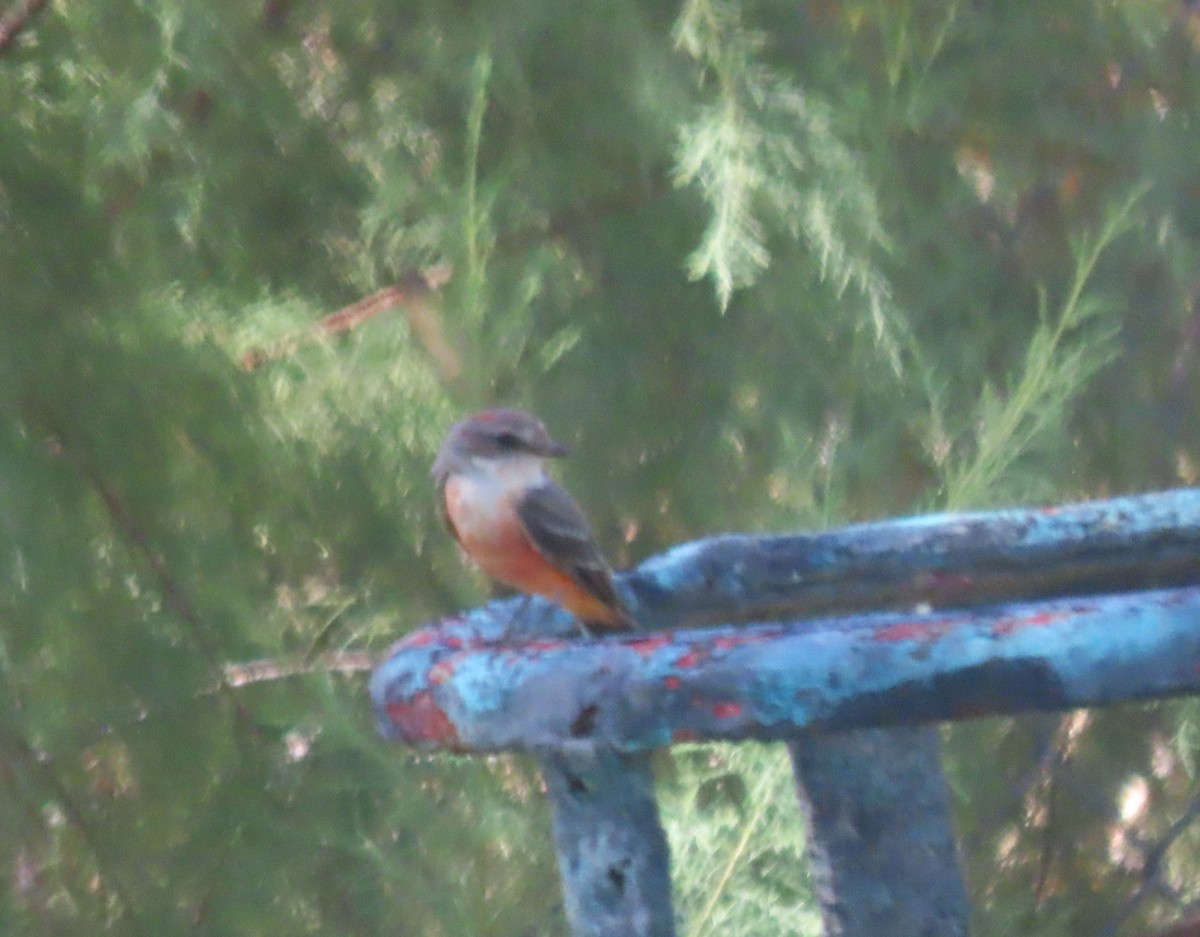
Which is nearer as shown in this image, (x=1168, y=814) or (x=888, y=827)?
(x=888, y=827)

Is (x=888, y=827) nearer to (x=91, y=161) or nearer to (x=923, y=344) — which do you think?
(x=91, y=161)

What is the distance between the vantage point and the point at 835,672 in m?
0.90

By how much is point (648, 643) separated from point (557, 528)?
106cm

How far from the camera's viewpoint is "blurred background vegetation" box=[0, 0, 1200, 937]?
218 centimetres

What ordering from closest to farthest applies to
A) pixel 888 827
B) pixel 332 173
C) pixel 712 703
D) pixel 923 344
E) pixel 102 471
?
pixel 712 703 → pixel 888 827 → pixel 102 471 → pixel 332 173 → pixel 923 344

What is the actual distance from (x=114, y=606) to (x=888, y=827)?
4.18 feet

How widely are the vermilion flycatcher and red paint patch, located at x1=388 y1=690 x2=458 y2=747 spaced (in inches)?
32.6

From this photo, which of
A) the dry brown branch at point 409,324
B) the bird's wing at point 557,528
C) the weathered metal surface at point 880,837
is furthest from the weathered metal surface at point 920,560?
the dry brown branch at point 409,324

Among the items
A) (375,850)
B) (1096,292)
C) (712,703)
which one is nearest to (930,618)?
(712,703)

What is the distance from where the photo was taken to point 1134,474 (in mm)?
3174

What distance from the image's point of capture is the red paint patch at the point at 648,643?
3.20ft

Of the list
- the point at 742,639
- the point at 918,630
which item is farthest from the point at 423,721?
the point at 918,630

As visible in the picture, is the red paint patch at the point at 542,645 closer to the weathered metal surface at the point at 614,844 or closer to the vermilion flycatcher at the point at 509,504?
the weathered metal surface at the point at 614,844

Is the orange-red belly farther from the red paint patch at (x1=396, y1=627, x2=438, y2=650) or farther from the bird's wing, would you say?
the red paint patch at (x1=396, y1=627, x2=438, y2=650)
